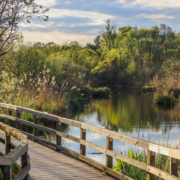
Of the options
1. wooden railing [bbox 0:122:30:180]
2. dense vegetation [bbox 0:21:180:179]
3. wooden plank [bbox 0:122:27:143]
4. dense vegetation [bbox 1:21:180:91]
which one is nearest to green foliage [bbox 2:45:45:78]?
dense vegetation [bbox 0:21:180:179]

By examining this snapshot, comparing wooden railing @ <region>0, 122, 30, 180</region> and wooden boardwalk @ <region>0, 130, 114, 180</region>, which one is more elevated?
wooden railing @ <region>0, 122, 30, 180</region>

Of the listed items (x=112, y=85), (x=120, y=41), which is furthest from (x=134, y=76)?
(x=120, y=41)

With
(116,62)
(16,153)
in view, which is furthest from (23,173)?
(116,62)

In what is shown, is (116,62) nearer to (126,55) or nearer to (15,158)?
(126,55)

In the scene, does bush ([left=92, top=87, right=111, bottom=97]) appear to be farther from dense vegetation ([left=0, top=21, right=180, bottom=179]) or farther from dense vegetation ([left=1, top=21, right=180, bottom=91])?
dense vegetation ([left=1, top=21, right=180, bottom=91])

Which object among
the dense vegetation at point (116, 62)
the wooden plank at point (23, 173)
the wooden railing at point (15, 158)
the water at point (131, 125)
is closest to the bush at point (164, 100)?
the dense vegetation at point (116, 62)

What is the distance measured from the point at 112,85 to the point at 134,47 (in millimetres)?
8569

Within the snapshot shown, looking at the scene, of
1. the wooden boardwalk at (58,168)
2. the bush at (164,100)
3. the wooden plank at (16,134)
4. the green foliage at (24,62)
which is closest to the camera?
the wooden plank at (16,134)

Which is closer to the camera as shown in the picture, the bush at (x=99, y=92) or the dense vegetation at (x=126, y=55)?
the bush at (x=99, y=92)

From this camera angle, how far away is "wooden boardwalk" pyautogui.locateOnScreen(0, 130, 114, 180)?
4.72 metres

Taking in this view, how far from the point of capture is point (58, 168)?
518 cm

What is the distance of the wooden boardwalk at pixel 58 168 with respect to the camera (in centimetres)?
472

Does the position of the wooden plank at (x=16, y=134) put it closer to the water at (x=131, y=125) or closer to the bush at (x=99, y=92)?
the water at (x=131, y=125)

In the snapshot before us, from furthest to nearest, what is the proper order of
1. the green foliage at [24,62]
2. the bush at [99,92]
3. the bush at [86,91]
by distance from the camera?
the bush at [99,92] → the bush at [86,91] → the green foliage at [24,62]
